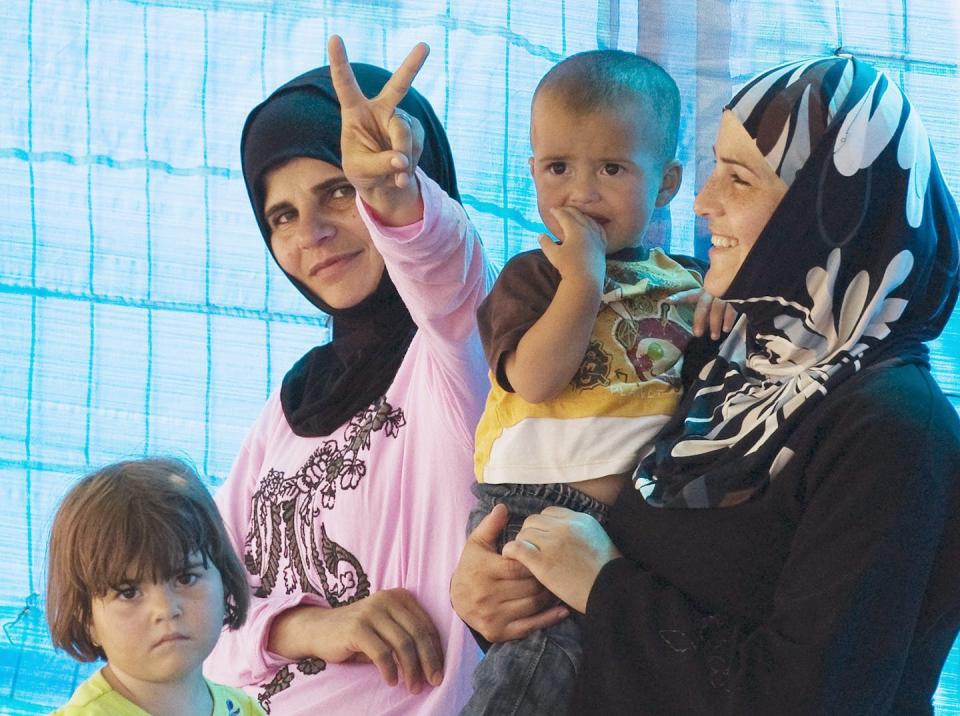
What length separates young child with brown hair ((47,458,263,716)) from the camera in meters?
1.57

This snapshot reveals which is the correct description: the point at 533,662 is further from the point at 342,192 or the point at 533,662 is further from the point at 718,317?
the point at 342,192

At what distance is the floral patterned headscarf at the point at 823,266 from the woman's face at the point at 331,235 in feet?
2.23

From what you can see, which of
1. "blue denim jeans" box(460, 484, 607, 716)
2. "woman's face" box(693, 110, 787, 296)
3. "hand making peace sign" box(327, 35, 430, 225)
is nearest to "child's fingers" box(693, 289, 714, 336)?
"woman's face" box(693, 110, 787, 296)

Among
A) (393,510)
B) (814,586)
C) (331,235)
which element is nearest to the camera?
(814,586)

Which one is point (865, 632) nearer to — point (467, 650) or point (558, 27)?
point (467, 650)

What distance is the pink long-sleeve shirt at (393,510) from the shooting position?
1.73 meters

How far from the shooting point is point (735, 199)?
1421 millimetres

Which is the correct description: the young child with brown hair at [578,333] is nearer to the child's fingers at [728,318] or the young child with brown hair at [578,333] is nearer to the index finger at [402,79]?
the child's fingers at [728,318]

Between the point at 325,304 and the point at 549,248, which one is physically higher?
the point at 549,248

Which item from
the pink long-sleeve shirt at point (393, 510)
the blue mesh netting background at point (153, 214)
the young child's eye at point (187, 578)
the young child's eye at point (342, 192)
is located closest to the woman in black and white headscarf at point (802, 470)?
the pink long-sleeve shirt at point (393, 510)

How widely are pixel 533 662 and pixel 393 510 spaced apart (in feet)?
1.30

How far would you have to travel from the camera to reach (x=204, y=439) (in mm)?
2408

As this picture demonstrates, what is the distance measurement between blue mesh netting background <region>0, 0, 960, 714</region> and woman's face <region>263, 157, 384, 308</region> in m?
0.39

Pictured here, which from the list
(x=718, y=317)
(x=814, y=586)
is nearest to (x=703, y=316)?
(x=718, y=317)
